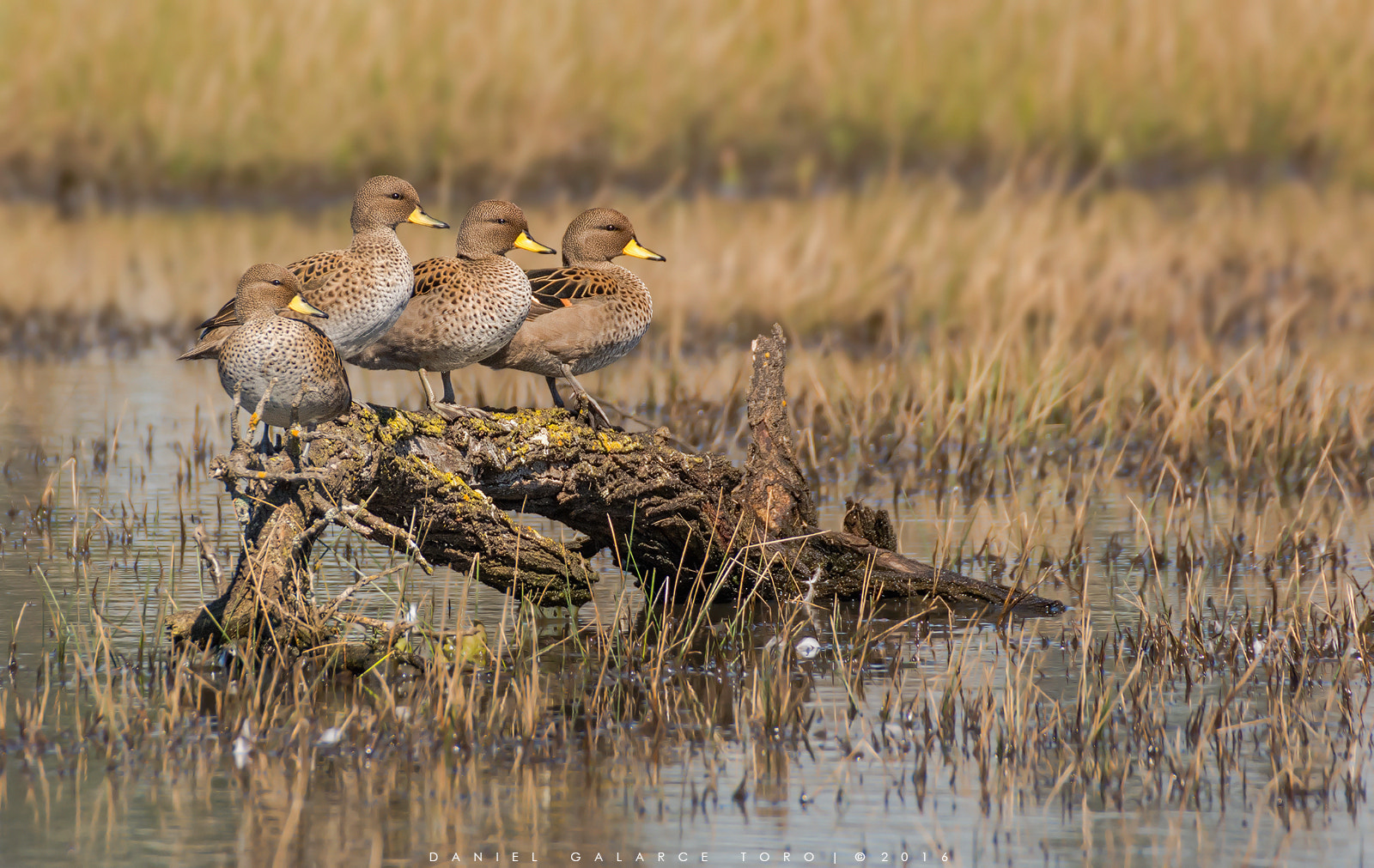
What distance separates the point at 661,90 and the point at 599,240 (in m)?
15.2

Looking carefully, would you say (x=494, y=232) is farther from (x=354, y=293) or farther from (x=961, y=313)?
(x=961, y=313)

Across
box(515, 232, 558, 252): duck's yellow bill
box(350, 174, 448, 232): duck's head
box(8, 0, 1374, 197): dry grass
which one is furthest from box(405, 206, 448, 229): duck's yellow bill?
box(8, 0, 1374, 197): dry grass

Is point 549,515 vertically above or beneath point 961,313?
beneath

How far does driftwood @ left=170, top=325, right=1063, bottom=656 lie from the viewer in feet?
19.1

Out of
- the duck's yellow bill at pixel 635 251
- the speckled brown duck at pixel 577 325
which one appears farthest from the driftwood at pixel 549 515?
the duck's yellow bill at pixel 635 251

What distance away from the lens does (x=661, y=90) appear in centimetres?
2277

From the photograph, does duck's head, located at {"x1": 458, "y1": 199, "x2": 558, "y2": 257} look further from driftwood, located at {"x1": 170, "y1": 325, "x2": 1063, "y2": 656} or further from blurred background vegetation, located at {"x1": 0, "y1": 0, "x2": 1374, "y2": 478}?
blurred background vegetation, located at {"x1": 0, "y1": 0, "x2": 1374, "y2": 478}

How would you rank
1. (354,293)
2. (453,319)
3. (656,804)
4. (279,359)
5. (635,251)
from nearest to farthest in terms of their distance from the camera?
(656,804)
(279,359)
(354,293)
(453,319)
(635,251)

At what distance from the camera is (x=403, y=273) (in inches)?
247

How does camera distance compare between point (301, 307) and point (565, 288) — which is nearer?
point (301, 307)

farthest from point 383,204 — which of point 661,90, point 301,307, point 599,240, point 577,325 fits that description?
point 661,90

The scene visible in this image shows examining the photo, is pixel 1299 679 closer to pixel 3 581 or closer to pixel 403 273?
pixel 403 273

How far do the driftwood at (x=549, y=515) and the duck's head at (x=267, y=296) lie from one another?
1.28ft

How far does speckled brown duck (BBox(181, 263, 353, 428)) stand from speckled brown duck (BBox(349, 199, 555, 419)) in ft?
2.40
